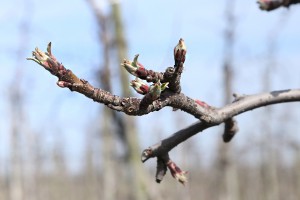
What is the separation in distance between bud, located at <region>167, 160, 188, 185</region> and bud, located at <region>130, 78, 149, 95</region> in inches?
16.3

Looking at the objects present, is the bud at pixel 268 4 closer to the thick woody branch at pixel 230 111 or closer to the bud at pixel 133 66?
the thick woody branch at pixel 230 111

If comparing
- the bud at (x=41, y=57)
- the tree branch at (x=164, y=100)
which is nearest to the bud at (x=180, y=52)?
the tree branch at (x=164, y=100)

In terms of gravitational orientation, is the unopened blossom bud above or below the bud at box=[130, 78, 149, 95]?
below

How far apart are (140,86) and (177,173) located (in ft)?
1.41

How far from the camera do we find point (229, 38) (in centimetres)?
1055

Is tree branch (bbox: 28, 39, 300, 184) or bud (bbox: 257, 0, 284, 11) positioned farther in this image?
bud (bbox: 257, 0, 284, 11)

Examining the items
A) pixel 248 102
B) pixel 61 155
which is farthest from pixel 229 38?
pixel 61 155

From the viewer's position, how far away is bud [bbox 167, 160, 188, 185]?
60.0 inches

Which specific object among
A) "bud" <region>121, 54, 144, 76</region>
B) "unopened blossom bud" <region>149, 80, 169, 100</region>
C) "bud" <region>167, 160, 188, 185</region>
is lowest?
"bud" <region>167, 160, 188, 185</region>

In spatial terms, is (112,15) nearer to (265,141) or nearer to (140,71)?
(140,71)

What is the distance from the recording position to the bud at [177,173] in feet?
5.00

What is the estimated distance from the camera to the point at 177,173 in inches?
60.6

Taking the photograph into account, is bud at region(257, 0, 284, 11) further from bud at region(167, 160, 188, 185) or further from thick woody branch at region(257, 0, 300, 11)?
bud at region(167, 160, 188, 185)

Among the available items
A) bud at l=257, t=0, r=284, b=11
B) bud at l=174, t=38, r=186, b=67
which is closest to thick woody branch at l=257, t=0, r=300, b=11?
bud at l=257, t=0, r=284, b=11
